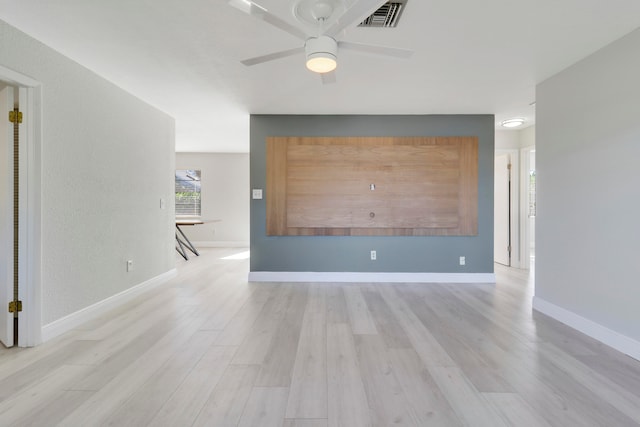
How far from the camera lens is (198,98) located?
11.7ft

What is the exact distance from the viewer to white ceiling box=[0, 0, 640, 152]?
1948 millimetres

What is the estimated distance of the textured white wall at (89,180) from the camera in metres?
2.36

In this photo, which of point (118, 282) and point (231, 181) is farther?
point (231, 181)

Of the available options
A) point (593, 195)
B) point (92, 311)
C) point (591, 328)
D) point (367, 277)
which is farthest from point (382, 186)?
point (92, 311)

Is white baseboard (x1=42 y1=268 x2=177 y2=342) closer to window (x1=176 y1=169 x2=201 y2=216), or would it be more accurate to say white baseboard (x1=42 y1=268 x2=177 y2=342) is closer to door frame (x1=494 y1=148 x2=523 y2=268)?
window (x1=176 y1=169 x2=201 y2=216)

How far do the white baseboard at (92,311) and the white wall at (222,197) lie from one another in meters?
3.78

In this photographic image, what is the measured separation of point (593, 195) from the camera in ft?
8.16

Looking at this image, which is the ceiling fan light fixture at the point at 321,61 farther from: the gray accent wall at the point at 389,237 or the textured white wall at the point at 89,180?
the gray accent wall at the point at 389,237

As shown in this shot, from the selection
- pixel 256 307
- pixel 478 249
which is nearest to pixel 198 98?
pixel 256 307

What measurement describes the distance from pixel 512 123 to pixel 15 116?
5.63 m

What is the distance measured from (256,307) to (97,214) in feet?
5.82

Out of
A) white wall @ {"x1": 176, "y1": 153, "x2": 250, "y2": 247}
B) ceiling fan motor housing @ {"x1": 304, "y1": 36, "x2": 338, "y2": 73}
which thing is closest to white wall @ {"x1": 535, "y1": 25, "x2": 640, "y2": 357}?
ceiling fan motor housing @ {"x1": 304, "y1": 36, "x2": 338, "y2": 73}

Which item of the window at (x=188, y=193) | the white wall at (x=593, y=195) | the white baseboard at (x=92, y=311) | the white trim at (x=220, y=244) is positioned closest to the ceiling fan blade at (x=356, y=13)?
the white wall at (x=593, y=195)

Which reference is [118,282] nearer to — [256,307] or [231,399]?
[256,307]
